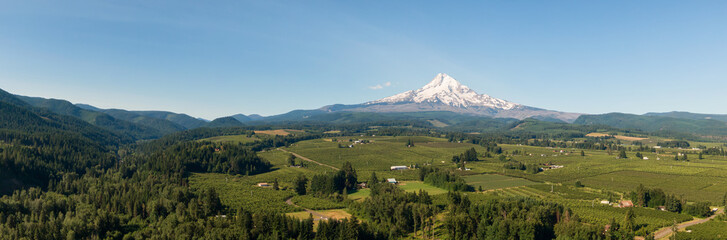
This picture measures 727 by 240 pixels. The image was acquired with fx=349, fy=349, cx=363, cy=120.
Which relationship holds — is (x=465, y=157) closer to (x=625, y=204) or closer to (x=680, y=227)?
(x=625, y=204)

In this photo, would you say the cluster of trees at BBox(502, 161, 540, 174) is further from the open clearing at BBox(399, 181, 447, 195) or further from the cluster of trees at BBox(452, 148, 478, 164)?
the open clearing at BBox(399, 181, 447, 195)

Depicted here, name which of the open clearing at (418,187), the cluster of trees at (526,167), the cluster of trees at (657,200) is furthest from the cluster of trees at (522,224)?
the cluster of trees at (526,167)

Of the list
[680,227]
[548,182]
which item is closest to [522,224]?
[680,227]

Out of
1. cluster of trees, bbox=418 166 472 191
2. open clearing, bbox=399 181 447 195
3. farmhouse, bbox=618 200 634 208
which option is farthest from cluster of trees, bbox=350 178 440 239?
farmhouse, bbox=618 200 634 208

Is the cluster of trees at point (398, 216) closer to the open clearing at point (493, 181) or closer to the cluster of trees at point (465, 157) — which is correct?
the open clearing at point (493, 181)

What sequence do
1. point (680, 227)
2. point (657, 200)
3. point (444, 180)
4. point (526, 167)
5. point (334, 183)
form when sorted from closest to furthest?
point (680, 227) → point (657, 200) → point (334, 183) → point (444, 180) → point (526, 167)
